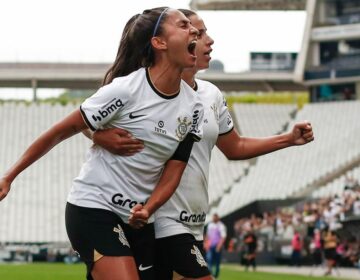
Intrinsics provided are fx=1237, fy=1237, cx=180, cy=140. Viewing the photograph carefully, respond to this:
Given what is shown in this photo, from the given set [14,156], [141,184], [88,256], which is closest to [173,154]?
[141,184]

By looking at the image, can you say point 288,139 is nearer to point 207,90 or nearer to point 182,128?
point 207,90

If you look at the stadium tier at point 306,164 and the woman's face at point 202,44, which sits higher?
the woman's face at point 202,44

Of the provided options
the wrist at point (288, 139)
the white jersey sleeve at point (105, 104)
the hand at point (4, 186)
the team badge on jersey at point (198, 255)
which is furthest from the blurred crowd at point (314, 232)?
the hand at point (4, 186)

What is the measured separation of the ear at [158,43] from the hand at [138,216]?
0.96m

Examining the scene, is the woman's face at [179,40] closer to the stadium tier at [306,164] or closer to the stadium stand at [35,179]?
the stadium tier at [306,164]

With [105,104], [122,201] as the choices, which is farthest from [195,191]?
[105,104]

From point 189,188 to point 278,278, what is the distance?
19.2 m

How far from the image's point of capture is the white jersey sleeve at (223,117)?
336 inches

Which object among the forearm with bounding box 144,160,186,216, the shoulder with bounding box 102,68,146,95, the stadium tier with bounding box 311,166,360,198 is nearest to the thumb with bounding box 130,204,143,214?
the forearm with bounding box 144,160,186,216

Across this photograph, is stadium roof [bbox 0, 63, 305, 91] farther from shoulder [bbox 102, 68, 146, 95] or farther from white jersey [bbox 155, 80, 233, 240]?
shoulder [bbox 102, 68, 146, 95]

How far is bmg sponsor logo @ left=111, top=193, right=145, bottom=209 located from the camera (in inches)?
291

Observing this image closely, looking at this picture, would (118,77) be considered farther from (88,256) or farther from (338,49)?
(338,49)

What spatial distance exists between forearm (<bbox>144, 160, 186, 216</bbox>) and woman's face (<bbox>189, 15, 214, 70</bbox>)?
1.03 m

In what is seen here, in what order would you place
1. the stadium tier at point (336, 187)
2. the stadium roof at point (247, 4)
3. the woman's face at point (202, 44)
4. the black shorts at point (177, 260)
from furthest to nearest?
the stadium roof at point (247, 4), the stadium tier at point (336, 187), the woman's face at point (202, 44), the black shorts at point (177, 260)
